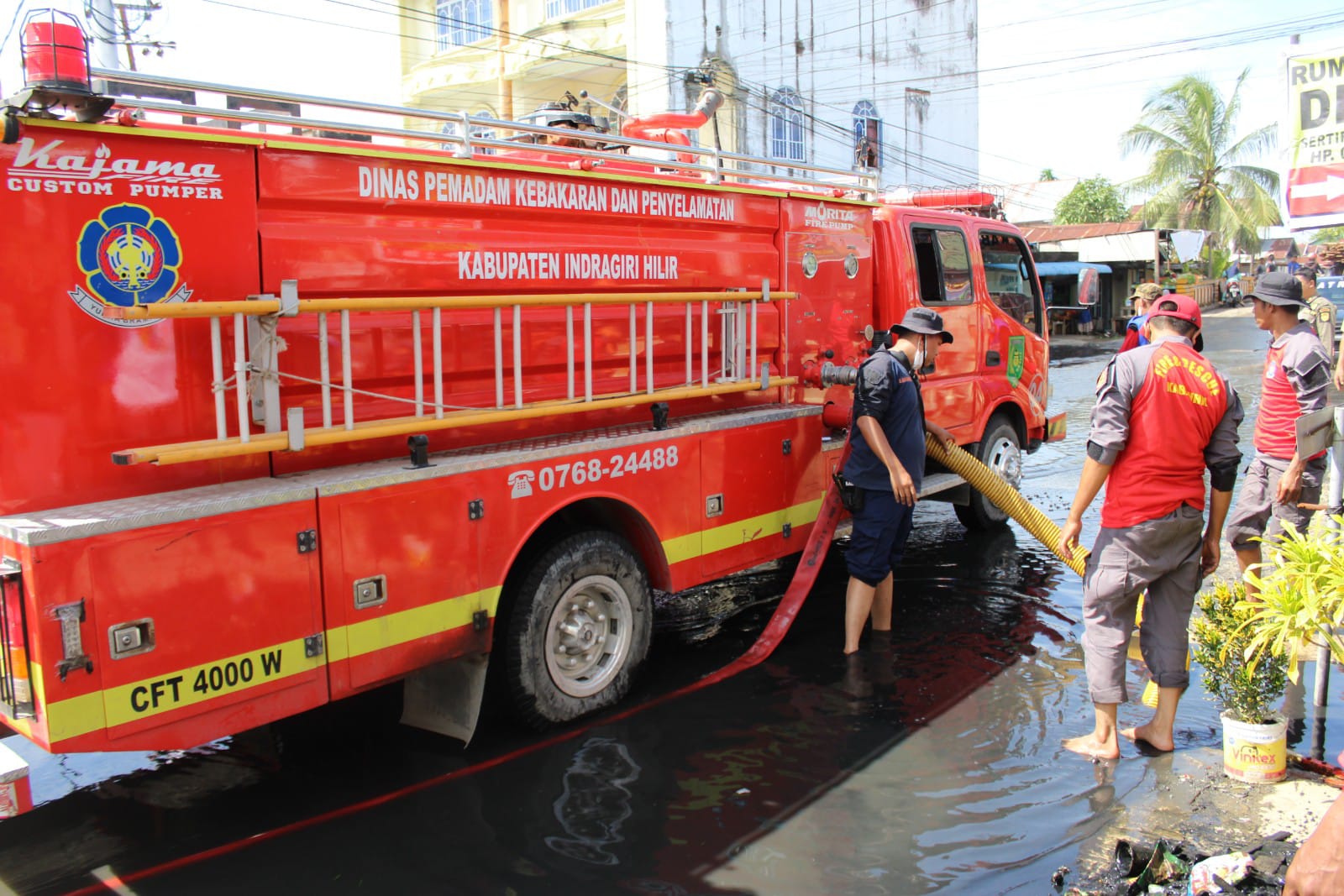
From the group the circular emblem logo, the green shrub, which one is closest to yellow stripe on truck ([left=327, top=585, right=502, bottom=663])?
the circular emblem logo

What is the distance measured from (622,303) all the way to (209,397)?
75.5 inches

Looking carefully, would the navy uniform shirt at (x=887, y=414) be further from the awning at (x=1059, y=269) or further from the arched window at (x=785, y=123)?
the awning at (x=1059, y=269)

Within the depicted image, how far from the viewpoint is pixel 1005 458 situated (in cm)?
786

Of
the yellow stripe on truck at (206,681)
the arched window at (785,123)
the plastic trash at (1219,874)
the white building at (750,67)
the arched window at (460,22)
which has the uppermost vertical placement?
the arched window at (460,22)

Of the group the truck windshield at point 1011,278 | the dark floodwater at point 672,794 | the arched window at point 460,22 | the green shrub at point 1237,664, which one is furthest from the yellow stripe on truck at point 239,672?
the arched window at point 460,22

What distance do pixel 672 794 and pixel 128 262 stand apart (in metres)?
A: 2.73

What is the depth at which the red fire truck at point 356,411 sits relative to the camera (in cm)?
311

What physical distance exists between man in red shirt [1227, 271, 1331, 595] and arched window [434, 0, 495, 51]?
72.1ft

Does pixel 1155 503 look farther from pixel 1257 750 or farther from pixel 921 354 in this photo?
pixel 921 354

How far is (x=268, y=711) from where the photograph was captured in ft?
11.6

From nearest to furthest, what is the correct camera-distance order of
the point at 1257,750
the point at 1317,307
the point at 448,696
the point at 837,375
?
the point at 1257,750, the point at 448,696, the point at 837,375, the point at 1317,307

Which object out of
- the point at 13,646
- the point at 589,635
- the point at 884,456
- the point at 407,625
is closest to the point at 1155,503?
the point at 884,456

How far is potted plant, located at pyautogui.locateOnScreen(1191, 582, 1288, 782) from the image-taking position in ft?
12.5

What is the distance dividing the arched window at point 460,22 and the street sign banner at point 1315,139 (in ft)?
69.6
